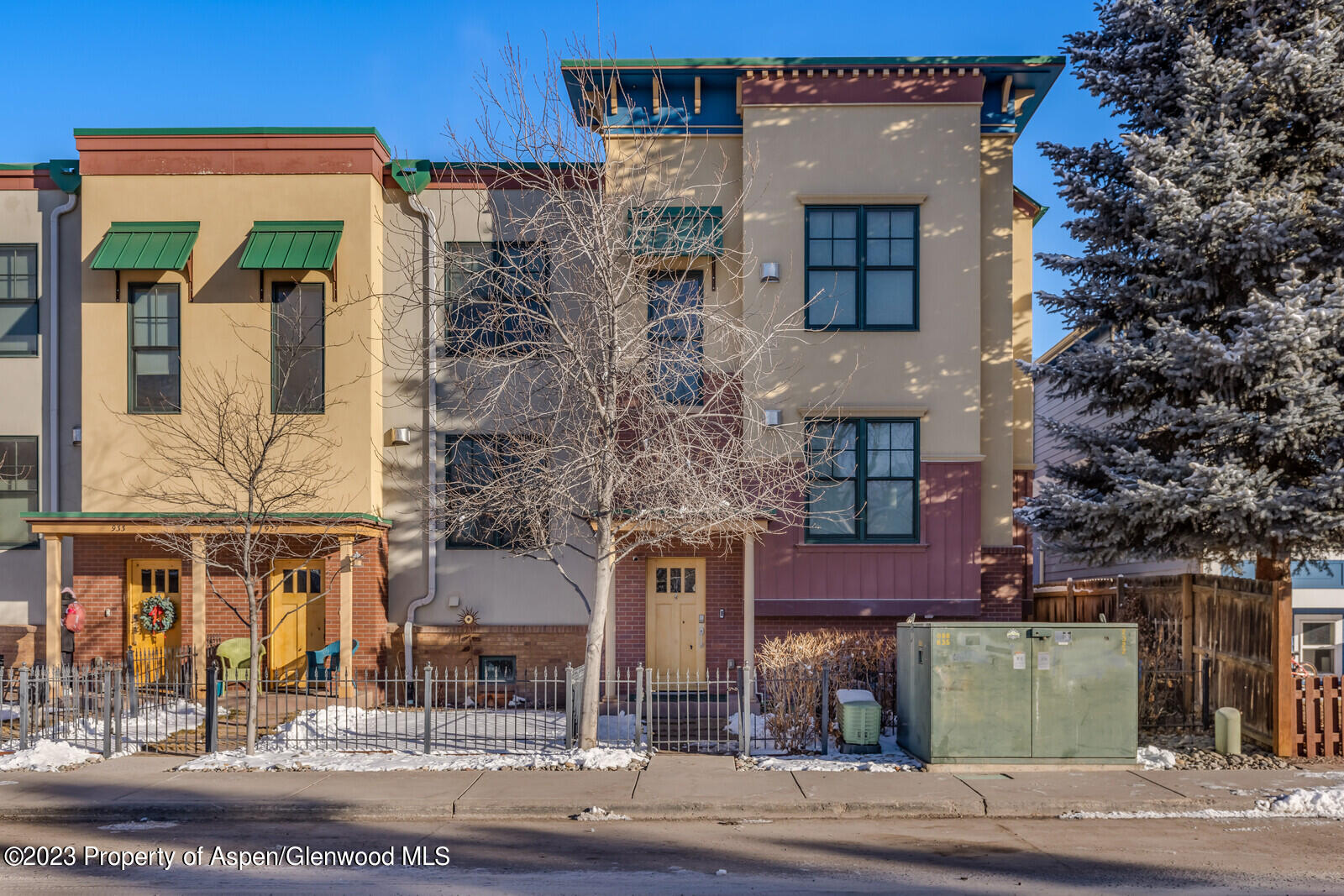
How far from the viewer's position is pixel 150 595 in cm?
1912

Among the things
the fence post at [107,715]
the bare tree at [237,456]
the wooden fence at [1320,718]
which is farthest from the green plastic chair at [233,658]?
the wooden fence at [1320,718]

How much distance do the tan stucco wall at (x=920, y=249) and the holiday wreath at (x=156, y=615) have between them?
11.0m

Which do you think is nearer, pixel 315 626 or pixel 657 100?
pixel 657 100

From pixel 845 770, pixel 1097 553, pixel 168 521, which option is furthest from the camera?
pixel 168 521

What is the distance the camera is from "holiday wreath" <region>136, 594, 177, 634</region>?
1859 centimetres

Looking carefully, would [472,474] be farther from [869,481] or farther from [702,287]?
[869,481]

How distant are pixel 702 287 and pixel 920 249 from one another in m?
3.57

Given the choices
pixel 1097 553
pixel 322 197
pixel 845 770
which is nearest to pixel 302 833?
pixel 845 770

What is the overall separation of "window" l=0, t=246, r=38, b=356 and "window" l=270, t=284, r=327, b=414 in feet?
15.6

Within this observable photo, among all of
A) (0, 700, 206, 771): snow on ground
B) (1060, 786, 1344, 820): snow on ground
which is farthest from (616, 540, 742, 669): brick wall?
(1060, 786, 1344, 820): snow on ground

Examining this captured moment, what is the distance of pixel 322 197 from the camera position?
60.1ft

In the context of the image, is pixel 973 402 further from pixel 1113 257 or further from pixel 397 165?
pixel 397 165

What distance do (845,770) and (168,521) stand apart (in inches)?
447

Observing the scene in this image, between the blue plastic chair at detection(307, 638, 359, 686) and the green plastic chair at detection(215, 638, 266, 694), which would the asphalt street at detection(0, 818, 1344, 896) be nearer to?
the blue plastic chair at detection(307, 638, 359, 686)
